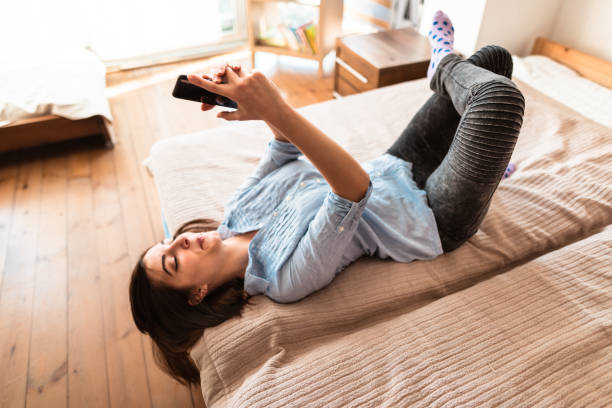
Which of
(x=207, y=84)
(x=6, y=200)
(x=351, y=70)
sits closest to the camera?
(x=207, y=84)

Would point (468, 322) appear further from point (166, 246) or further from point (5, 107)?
point (5, 107)

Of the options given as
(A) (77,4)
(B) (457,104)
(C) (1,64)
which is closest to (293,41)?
(A) (77,4)

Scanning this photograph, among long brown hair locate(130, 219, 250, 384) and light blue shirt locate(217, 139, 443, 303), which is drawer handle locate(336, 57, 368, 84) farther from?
long brown hair locate(130, 219, 250, 384)

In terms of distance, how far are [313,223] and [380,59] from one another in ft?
5.09

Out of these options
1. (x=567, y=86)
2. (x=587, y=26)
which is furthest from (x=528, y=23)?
(x=567, y=86)

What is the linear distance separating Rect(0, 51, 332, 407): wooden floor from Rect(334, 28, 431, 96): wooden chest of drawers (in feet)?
1.56

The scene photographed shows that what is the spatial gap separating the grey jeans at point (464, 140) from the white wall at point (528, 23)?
125 cm

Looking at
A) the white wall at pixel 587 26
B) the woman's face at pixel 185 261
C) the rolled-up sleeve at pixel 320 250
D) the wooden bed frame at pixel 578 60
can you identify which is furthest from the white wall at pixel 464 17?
Answer: the woman's face at pixel 185 261

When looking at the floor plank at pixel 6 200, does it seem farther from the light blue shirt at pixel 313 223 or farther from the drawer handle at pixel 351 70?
the drawer handle at pixel 351 70

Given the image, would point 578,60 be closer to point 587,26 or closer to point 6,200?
point 587,26

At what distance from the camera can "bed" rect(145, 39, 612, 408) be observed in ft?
2.62

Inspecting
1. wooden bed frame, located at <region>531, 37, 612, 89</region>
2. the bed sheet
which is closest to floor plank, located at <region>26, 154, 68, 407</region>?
the bed sheet

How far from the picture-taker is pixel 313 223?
3.07 feet

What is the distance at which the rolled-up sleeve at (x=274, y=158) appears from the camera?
1205 mm
